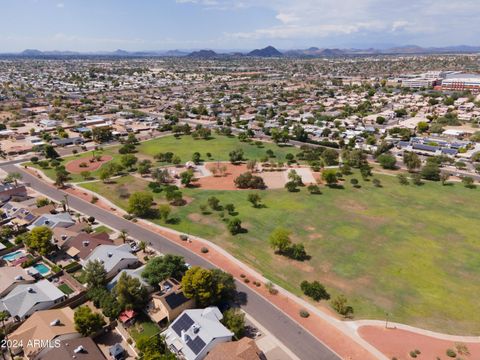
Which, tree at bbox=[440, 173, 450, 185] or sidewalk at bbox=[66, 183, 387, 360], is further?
tree at bbox=[440, 173, 450, 185]

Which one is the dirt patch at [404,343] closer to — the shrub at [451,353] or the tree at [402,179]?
the shrub at [451,353]

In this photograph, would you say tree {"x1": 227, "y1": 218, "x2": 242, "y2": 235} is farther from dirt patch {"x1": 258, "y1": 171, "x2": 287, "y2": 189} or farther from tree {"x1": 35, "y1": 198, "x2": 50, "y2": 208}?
tree {"x1": 35, "y1": 198, "x2": 50, "y2": 208}

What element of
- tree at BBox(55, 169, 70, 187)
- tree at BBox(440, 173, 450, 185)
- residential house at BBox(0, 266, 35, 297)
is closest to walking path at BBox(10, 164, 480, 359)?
residential house at BBox(0, 266, 35, 297)

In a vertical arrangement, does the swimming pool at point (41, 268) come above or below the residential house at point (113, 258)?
below

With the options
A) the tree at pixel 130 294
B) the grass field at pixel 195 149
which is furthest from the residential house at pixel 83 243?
the grass field at pixel 195 149

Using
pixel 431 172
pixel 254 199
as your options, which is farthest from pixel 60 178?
pixel 431 172

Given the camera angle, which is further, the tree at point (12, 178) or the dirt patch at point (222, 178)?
the dirt patch at point (222, 178)
